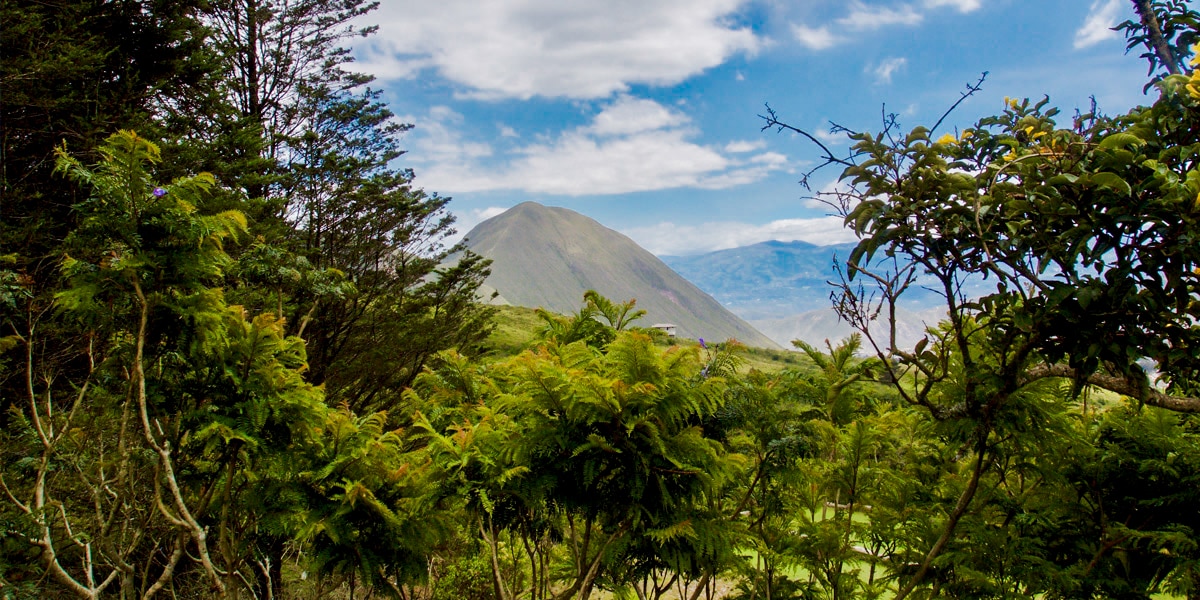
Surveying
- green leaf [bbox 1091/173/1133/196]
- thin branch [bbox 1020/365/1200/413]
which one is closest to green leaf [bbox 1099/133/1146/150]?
green leaf [bbox 1091/173/1133/196]

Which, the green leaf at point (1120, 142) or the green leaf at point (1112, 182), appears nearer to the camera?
the green leaf at point (1112, 182)

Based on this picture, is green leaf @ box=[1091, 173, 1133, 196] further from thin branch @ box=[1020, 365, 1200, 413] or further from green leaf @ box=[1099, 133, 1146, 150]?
thin branch @ box=[1020, 365, 1200, 413]

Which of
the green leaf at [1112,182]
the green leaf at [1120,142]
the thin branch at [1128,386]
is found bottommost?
the thin branch at [1128,386]

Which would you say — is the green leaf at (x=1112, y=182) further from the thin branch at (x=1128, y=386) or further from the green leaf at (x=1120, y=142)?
the thin branch at (x=1128, y=386)

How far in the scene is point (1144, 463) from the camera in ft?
8.41

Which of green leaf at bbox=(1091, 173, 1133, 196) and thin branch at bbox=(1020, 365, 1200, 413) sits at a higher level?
green leaf at bbox=(1091, 173, 1133, 196)

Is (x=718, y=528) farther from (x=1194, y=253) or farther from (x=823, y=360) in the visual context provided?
(x=1194, y=253)

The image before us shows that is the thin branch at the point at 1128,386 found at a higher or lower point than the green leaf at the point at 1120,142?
lower

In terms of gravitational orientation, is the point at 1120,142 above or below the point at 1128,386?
above

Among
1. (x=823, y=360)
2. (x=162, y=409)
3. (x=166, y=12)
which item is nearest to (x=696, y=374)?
(x=823, y=360)

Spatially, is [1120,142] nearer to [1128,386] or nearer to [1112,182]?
[1112,182]

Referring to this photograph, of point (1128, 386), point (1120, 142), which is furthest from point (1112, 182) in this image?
point (1128, 386)

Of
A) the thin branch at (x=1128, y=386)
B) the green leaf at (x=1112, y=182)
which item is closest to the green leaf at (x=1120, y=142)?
the green leaf at (x=1112, y=182)

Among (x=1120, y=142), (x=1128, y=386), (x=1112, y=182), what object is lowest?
(x=1128, y=386)
